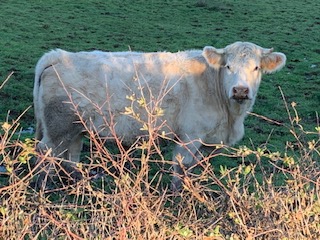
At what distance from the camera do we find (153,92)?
713cm

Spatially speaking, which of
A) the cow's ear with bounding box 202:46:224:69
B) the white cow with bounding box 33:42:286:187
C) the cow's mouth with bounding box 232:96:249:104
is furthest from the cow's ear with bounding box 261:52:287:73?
the cow's mouth with bounding box 232:96:249:104

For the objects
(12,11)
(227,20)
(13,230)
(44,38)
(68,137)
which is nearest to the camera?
(13,230)

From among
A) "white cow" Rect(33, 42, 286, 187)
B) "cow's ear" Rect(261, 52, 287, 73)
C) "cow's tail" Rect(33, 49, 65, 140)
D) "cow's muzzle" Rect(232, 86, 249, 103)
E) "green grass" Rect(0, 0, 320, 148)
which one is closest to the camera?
"cow's muzzle" Rect(232, 86, 249, 103)

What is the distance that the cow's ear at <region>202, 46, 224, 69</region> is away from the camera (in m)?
7.24

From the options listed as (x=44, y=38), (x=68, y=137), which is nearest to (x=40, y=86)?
(x=68, y=137)

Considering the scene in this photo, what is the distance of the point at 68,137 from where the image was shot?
279 inches

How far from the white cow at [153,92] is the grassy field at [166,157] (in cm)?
48

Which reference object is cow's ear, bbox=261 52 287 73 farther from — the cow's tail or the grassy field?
the cow's tail

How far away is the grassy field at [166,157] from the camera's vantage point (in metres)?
3.80

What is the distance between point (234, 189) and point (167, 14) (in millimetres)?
18299

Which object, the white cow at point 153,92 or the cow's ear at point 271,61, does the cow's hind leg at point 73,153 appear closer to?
the white cow at point 153,92

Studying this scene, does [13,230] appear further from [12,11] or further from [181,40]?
[12,11]

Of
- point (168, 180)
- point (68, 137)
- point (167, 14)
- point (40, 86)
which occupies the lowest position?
point (167, 14)

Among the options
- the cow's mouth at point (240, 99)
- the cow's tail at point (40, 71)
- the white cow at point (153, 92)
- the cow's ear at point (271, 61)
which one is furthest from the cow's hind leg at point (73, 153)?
the cow's ear at point (271, 61)
